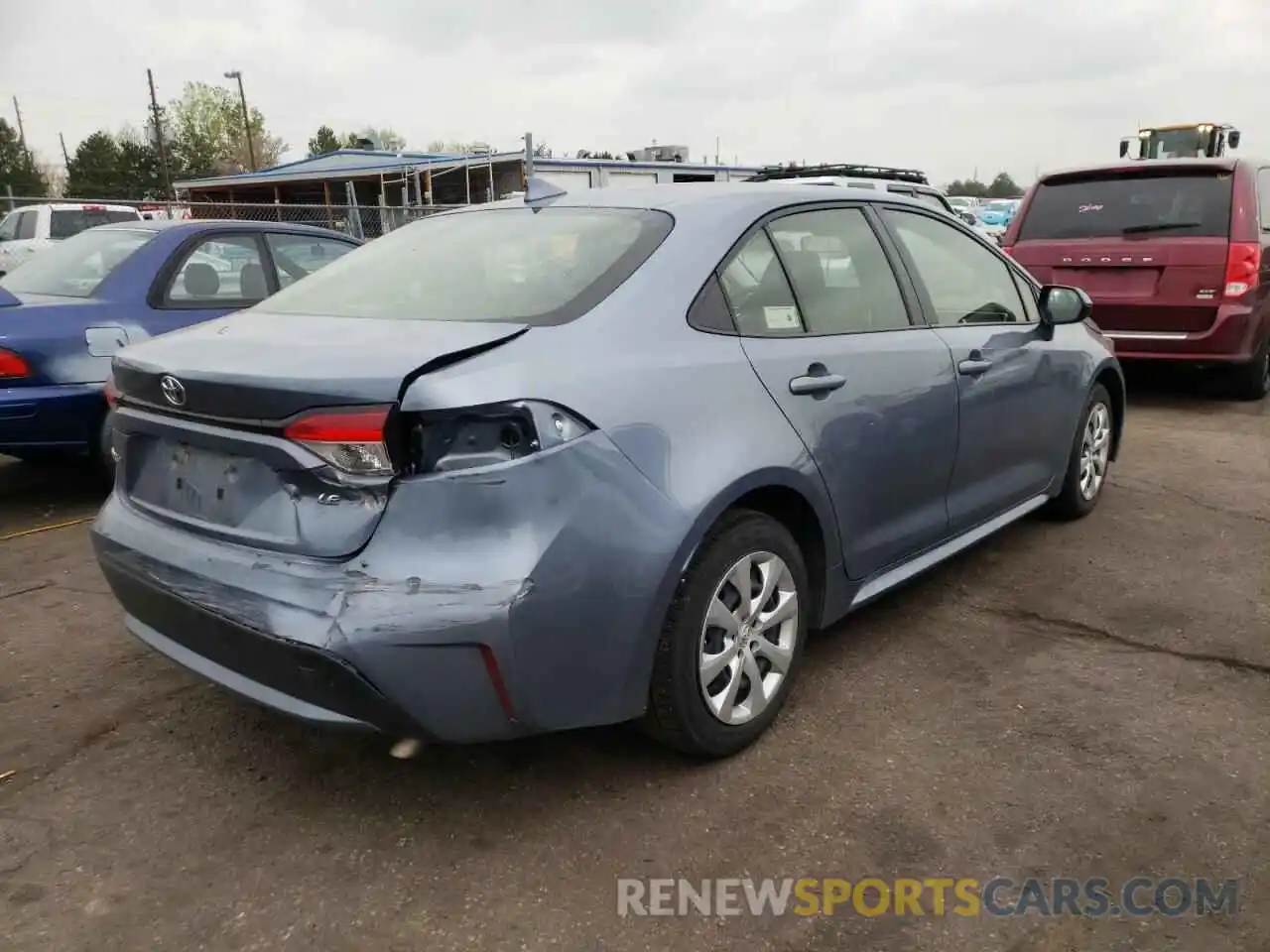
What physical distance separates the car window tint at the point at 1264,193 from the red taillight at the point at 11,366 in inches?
311

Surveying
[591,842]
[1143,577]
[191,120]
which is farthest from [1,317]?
[191,120]

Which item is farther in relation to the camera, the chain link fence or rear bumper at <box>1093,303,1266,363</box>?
the chain link fence

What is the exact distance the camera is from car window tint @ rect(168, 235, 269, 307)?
5551 millimetres

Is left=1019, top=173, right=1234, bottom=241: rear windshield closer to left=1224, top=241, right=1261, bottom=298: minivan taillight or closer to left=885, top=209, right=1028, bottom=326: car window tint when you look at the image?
left=1224, top=241, right=1261, bottom=298: minivan taillight

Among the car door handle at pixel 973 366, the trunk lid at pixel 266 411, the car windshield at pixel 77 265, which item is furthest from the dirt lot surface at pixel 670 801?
the car windshield at pixel 77 265

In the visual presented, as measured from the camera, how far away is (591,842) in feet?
8.17

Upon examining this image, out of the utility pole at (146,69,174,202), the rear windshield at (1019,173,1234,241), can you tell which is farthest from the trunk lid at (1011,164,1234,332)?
the utility pole at (146,69,174,202)

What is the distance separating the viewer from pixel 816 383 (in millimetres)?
2943

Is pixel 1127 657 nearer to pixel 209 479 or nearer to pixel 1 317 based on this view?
pixel 209 479

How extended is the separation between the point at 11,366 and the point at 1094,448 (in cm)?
521

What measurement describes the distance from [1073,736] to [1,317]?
196 inches

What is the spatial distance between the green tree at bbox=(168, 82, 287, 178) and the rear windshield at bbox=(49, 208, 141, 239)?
182 feet

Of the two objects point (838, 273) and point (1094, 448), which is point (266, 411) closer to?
point (838, 273)

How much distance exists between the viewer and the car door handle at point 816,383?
9.47ft
